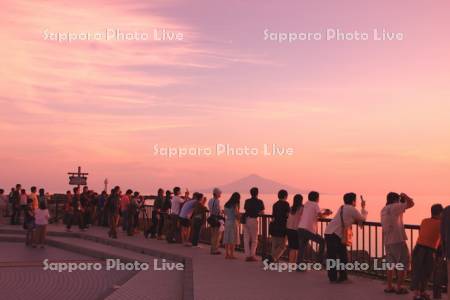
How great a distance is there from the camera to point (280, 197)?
15.4 m

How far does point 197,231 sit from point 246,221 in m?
4.19

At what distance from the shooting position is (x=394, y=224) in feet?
36.9

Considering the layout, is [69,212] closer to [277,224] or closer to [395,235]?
[277,224]

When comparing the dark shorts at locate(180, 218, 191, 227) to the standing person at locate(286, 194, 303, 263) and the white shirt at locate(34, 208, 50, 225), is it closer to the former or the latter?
the white shirt at locate(34, 208, 50, 225)

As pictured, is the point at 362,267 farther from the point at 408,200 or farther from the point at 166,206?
the point at 166,206

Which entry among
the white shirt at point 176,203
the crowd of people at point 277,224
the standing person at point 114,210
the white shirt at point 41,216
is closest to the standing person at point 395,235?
the crowd of people at point 277,224

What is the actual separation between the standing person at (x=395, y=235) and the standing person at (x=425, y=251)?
0.60 metres

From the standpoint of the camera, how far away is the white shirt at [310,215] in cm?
1380

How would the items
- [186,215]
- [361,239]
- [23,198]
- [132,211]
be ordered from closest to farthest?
[361,239] → [186,215] → [132,211] → [23,198]

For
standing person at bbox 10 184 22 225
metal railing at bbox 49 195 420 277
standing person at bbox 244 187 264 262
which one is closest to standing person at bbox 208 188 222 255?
metal railing at bbox 49 195 420 277

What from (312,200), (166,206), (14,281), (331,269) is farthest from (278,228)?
(166,206)

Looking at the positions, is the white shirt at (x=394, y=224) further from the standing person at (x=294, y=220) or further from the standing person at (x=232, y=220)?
the standing person at (x=232, y=220)

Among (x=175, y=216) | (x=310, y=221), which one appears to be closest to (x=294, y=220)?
(x=310, y=221)

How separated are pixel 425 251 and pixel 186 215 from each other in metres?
11.1
